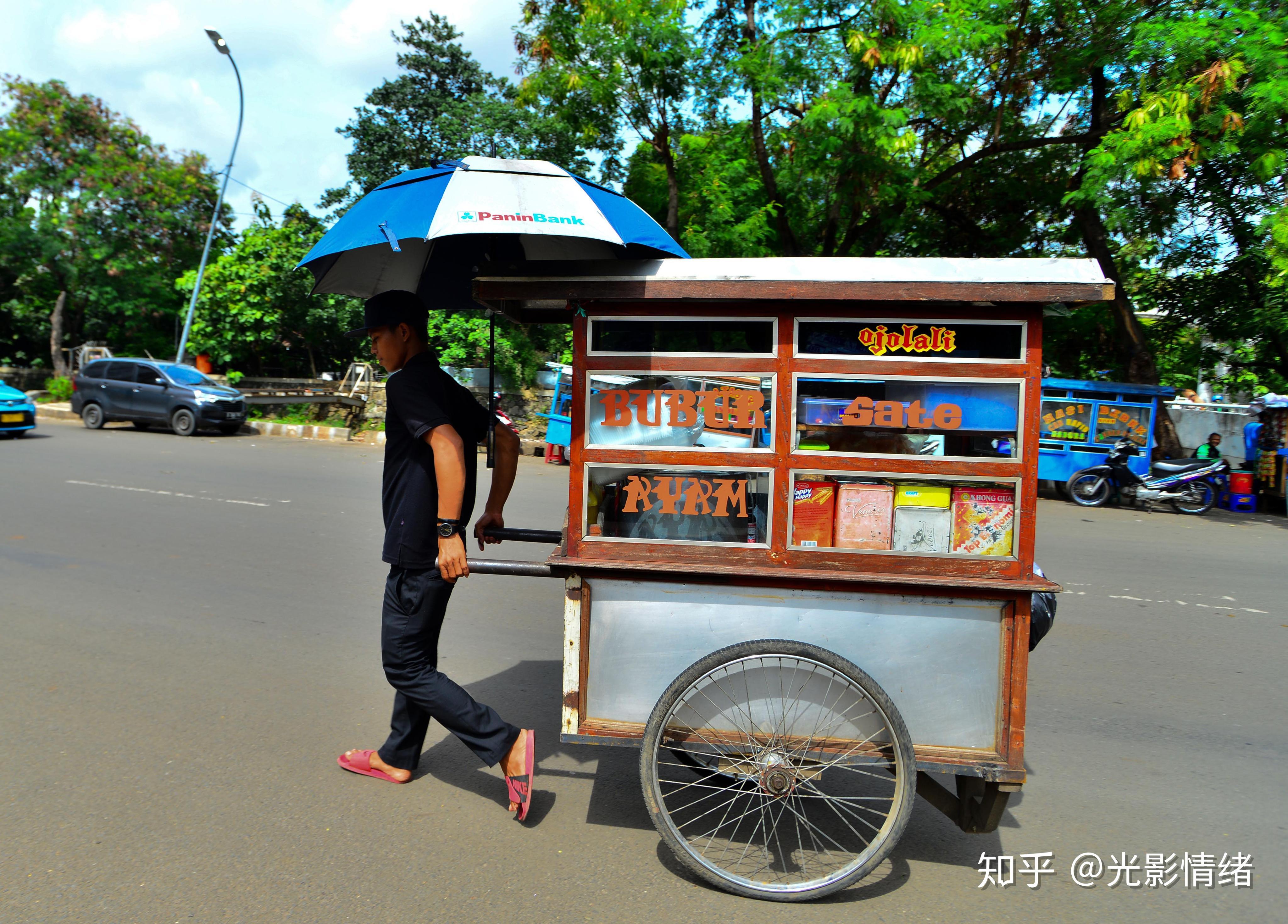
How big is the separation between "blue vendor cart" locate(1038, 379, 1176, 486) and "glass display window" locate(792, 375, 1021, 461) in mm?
10273

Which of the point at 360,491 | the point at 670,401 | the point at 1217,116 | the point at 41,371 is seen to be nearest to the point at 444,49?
the point at 41,371

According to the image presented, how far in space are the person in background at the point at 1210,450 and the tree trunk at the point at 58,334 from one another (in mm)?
26194

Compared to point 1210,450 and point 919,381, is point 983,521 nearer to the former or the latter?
point 919,381

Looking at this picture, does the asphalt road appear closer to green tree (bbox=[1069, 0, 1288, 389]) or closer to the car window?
green tree (bbox=[1069, 0, 1288, 389])

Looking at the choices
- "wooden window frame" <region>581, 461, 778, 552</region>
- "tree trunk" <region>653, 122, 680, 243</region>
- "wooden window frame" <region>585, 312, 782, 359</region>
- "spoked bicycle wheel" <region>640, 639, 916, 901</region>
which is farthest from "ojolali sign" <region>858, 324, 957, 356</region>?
"tree trunk" <region>653, 122, 680, 243</region>

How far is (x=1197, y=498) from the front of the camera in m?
11.5

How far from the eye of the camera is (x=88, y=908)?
2457 mm

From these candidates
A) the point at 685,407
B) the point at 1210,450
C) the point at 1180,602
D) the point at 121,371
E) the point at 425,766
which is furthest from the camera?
the point at 121,371

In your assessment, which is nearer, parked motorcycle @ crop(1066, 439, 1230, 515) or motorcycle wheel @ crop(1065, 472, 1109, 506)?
parked motorcycle @ crop(1066, 439, 1230, 515)

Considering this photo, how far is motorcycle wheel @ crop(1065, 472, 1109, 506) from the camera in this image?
38.5 feet

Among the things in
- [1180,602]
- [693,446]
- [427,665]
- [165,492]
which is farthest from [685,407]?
[165,492]

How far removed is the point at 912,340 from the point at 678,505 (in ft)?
2.82

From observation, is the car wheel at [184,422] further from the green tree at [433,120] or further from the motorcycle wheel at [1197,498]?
the motorcycle wheel at [1197,498]

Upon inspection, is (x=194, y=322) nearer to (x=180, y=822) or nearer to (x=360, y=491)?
(x=360, y=491)
